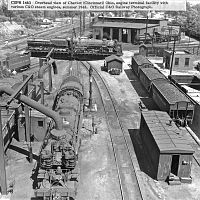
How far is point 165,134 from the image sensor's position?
21062 mm

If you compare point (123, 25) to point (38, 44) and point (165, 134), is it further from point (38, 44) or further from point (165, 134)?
point (165, 134)

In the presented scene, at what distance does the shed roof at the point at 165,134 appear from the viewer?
19062 mm

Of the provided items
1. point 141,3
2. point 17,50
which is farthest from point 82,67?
point 141,3

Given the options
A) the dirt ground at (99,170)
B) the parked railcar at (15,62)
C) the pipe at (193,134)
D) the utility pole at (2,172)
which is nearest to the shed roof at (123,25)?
the parked railcar at (15,62)

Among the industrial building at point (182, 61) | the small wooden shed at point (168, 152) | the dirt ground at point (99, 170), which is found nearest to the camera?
the dirt ground at point (99, 170)

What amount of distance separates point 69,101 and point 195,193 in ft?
36.7

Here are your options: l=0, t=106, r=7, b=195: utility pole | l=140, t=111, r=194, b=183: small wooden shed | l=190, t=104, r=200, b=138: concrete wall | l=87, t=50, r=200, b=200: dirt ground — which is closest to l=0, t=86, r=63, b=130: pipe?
l=0, t=106, r=7, b=195: utility pole

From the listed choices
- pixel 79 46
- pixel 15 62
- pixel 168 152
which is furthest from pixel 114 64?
pixel 168 152

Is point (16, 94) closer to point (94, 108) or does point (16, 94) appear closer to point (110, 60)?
point (94, 108)

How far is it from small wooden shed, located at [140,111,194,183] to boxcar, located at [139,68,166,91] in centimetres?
1304

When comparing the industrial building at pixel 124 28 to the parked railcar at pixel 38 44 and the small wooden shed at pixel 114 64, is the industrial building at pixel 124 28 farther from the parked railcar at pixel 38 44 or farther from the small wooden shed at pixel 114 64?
the small wooden shed at pixel 114 64

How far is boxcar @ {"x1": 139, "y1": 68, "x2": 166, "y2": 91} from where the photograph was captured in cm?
3453

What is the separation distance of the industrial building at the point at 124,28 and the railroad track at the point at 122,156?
45.6 metres
